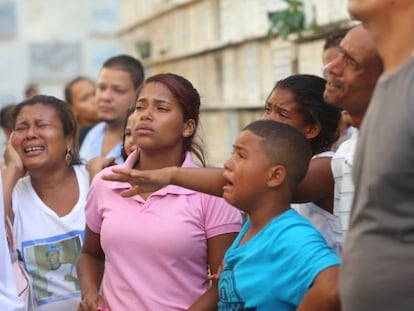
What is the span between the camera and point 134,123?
375 centimetres

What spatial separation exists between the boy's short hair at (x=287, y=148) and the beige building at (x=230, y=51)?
4.51 meters

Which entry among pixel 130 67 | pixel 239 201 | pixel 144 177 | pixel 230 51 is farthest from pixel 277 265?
pixel 230 51

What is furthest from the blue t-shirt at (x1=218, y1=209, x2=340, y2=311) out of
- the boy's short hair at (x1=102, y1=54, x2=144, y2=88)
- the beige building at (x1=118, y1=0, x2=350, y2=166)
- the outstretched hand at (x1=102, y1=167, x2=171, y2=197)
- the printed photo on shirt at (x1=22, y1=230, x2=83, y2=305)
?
the beige building at (x1=118, y1=0, x2=350, y2=166)

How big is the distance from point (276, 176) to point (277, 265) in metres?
0.31

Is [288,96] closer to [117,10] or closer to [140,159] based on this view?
[140,159]

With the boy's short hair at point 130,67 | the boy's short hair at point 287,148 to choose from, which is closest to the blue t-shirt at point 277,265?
the boy's short hair at point 287,148

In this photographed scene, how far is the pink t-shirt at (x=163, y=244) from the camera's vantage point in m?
3.53

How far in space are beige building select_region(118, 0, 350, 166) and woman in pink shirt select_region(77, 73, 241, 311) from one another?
4.07m

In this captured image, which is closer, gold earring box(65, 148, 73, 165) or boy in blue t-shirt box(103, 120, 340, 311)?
boy in blue t-shirt box(103, 120, 340, 311)

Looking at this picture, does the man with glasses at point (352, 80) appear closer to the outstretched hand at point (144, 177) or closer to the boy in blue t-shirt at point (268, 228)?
the boy in blue t-shirt at point (268, 228)

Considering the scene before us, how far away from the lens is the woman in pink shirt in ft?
11.6

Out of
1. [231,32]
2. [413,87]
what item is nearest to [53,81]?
[231,32]

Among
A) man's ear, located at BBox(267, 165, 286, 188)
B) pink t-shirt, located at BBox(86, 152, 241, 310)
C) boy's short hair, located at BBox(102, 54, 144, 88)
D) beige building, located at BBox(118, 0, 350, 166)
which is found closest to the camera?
man's ear, located at BBox(267, 165, 286, 188)

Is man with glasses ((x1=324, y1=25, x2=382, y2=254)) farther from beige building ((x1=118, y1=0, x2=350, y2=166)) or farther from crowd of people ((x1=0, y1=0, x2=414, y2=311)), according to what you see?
beige building ((x1=118, y1=0, x2=350, y2=166))
